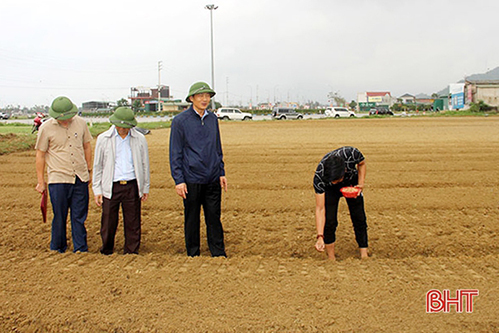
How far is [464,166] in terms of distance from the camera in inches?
398

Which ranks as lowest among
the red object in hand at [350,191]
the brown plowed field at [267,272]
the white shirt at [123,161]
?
the brown plowed field at [267,272]

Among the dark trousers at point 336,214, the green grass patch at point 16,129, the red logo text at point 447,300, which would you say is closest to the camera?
the red logo text at point 447,300

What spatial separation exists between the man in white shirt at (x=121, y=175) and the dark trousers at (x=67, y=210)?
231mm

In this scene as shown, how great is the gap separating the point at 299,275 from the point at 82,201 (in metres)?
2.52

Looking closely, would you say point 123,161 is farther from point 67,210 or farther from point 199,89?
point 199,89

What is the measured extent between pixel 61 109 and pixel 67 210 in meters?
1.09

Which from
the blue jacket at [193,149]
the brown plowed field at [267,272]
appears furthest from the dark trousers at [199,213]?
the brown plowed field at [267,272]

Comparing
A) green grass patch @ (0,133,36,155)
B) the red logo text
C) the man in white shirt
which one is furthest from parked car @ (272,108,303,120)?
the red logo text

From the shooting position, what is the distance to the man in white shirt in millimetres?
4398

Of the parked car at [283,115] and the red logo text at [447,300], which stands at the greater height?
the parked car at [283,115]

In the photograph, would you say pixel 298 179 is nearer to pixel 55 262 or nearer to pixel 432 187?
pixel 432 187

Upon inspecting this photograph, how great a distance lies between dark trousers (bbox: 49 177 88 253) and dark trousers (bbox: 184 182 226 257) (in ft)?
3.84

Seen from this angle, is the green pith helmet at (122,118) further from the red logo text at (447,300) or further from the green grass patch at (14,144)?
the green grass patch at (14,144)

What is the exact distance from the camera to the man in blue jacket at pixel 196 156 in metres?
4.27
